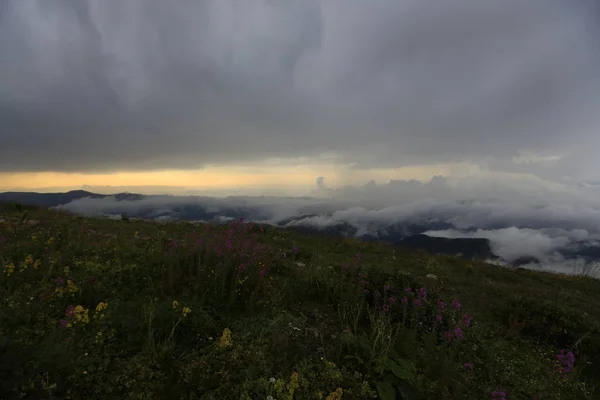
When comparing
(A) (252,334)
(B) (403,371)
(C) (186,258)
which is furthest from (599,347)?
(C) (186,258)

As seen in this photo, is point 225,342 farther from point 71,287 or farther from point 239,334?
point 71,287

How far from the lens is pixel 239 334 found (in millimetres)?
4434

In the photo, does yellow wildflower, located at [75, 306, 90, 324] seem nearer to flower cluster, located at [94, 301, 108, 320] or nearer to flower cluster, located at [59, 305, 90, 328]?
flower cluster, located at [59, 305, 90, 328]

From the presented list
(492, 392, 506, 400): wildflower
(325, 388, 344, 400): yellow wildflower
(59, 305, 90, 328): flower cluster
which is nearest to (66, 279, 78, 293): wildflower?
(59, 305, 90, 328): flower cluster

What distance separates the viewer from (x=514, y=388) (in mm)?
4562

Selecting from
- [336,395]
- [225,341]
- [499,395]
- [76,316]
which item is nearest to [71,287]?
[76,316]

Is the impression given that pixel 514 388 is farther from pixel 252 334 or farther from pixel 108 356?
pixel 108 356

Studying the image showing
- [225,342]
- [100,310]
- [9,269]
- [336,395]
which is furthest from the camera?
[9,269]

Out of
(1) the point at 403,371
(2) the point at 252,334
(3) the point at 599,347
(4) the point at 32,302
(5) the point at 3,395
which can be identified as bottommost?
(3) the point at 599,347

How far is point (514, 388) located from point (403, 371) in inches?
80.6

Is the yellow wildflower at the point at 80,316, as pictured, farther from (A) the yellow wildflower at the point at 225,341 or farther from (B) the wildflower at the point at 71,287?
(A) the yellow wildflower at the point at 225,341

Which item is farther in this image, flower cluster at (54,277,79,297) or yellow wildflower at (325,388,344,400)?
flower cluster at (54,277,79,297)

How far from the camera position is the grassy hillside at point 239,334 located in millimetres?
3500

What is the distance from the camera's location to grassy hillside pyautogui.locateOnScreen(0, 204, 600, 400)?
138 inches
